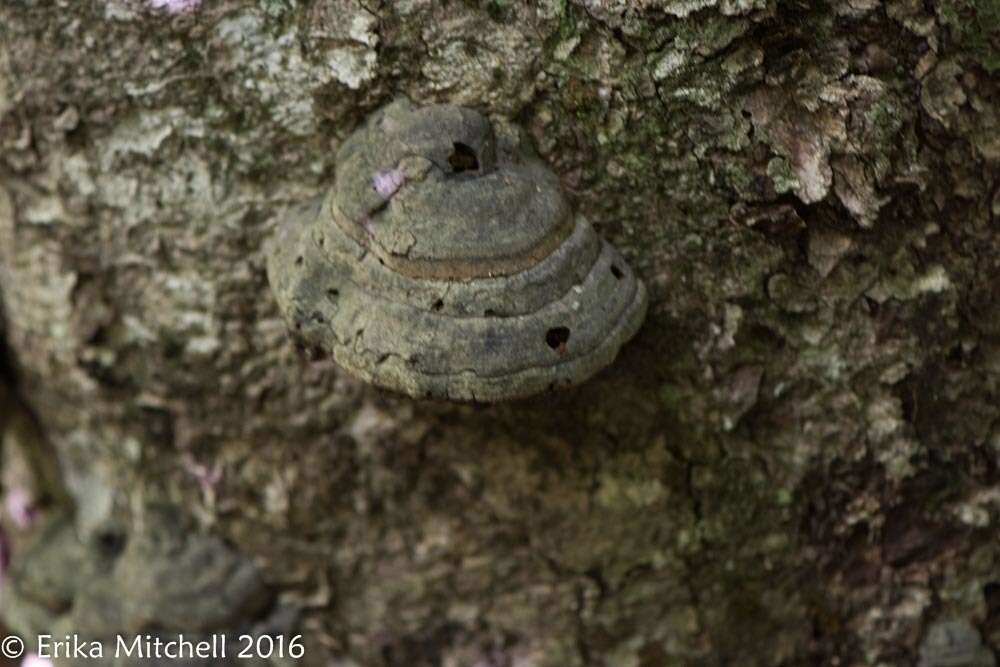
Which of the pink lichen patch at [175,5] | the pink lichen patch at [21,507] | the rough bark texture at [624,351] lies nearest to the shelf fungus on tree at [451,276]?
the rough bark texture at [624,351]

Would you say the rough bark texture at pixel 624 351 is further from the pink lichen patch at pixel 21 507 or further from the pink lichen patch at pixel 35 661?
the pink lichen patch at pixel 35 661

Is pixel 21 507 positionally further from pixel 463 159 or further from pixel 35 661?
pixel 463 159

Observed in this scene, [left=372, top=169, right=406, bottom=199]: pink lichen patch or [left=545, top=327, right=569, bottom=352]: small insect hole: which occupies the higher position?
[left=372, top=169, right=406, bottom=199]: pink lichen patch

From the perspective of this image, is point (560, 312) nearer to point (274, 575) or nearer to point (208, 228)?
point (208, 228)

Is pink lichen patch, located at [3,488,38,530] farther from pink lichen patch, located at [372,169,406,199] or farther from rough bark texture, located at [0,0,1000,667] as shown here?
pink lichen patch, located at [372,169,406,199]

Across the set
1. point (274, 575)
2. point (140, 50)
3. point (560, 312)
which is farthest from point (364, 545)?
point (140, 50)

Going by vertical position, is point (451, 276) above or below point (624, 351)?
above

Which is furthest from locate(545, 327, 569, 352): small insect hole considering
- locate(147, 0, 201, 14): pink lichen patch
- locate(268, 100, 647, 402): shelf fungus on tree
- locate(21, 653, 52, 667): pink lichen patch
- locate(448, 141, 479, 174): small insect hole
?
locate(21, 653, 52, 667): pink lichen patch

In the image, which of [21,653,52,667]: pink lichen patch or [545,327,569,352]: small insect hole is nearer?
[545,327,569,352]: small insect hole

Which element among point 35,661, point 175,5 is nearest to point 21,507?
point 35,661
